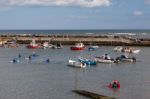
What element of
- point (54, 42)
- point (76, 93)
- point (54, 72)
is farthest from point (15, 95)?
point (54, 42)

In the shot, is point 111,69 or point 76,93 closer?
point 76,93

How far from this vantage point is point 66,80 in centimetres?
4928

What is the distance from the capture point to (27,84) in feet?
152

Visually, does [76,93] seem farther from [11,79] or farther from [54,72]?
[54,72]

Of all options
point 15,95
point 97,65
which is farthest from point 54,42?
point 15,95

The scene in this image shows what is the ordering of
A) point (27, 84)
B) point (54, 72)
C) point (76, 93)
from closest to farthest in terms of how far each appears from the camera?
point (76, 93)
point (27, 84)
point (54, 72)

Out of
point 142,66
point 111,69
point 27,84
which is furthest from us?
point 142,66

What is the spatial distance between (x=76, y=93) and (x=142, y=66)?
27104 mm

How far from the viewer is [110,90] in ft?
141

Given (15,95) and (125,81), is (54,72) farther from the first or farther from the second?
(15,95)

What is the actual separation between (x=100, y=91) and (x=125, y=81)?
765cm

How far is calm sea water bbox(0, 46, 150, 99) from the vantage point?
134ft

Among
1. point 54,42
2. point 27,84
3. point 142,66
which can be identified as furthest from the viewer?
point 54,42

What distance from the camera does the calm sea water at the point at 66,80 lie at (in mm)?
40969
